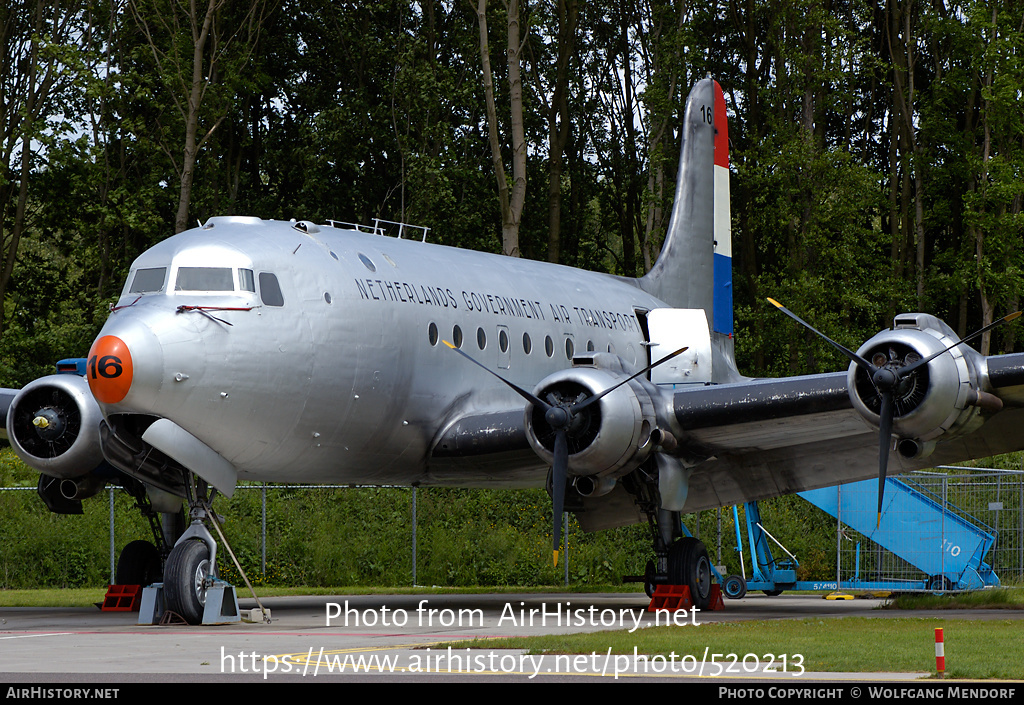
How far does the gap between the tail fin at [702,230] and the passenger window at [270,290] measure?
9252mm

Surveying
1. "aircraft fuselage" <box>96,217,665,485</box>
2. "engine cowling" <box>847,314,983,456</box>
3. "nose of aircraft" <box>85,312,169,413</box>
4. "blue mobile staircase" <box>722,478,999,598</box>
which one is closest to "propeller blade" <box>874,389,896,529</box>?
"engine cowling" <box>847,314,983,456</box>

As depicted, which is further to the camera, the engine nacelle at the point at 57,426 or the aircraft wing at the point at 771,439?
the engine nacelle at the point at 57,426

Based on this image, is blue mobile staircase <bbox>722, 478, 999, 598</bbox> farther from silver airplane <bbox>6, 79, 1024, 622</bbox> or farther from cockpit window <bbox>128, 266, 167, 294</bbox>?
cockpit window <bbox>128, 266, 167, 294</bbox>

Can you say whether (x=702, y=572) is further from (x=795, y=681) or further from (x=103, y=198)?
(x=103, y=198)

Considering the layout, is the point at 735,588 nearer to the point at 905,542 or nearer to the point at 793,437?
the point at 905,542

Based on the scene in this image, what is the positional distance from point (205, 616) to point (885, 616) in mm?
7719

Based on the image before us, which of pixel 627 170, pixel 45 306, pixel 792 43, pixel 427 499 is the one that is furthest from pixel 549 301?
pixel 627 170

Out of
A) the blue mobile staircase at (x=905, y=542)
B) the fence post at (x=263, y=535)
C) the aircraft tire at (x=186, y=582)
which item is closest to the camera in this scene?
the aircraft tire at (x=186, y=582)

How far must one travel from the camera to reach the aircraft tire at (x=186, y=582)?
42.8ft

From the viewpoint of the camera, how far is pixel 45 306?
36.9 meters

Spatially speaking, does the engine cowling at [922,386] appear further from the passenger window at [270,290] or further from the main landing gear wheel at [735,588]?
the main landing gear wheel at [735,588]

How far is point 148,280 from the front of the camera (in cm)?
1368

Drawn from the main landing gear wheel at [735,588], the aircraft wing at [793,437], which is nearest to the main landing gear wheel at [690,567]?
the aircraft wing at [793,437]

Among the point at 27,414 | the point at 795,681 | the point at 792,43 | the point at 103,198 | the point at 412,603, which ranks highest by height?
the point at 792,43
